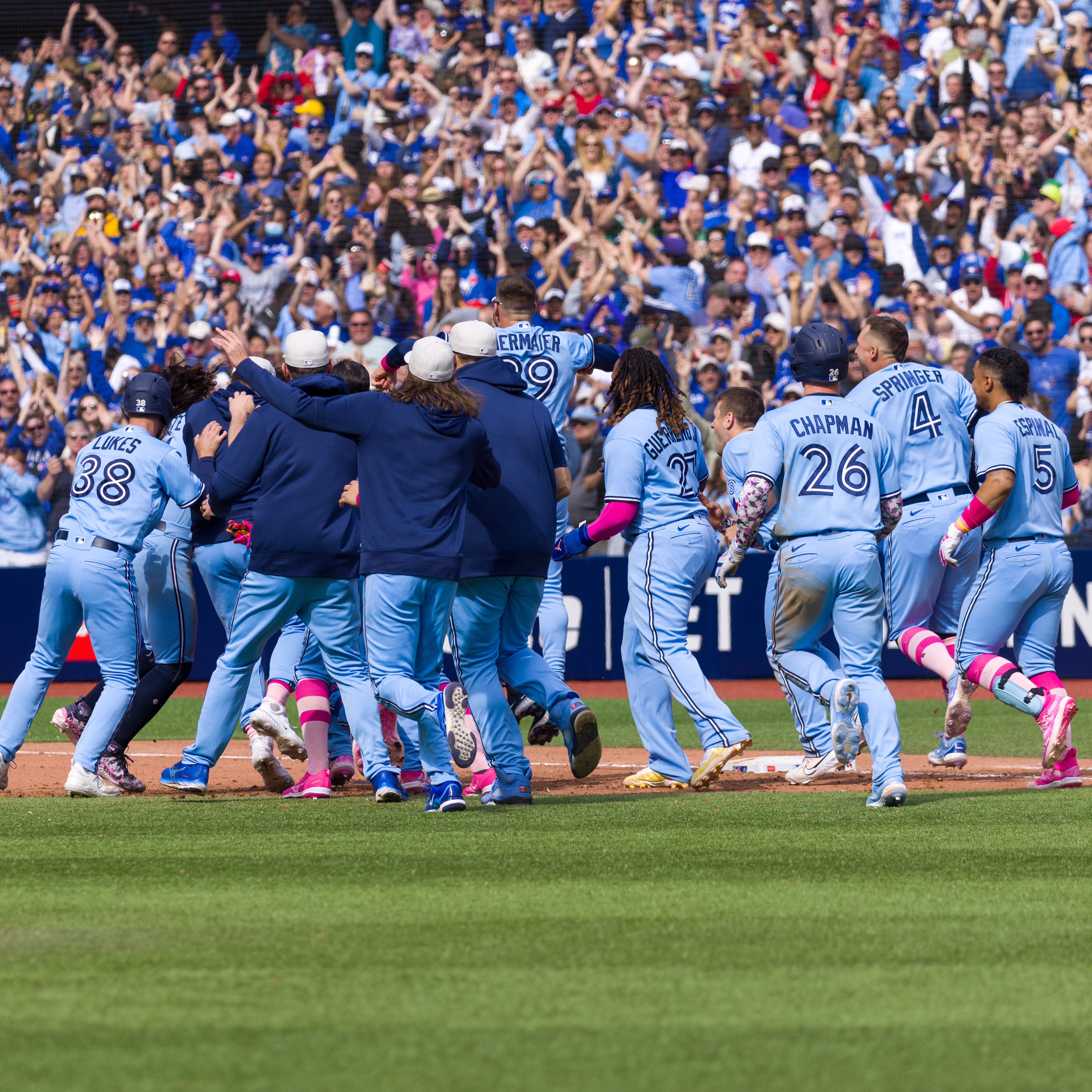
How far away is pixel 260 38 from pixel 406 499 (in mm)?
18602

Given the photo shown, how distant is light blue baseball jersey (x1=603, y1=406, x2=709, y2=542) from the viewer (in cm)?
827

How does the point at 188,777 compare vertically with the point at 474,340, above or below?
below

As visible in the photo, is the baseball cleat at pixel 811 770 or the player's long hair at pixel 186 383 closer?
the baseball cleat at pixel 811 770

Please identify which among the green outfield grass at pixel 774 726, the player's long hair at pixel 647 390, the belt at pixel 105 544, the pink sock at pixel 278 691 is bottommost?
the green outfield grass at pixel 774 726

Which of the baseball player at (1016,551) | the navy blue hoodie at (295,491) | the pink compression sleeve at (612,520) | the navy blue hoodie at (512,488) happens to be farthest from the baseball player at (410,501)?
the baseball player at (1016,551)

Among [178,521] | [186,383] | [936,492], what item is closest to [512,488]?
[178,521]

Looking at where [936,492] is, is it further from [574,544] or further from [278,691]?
[278,691]

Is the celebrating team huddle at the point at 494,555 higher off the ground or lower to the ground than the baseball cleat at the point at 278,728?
higher

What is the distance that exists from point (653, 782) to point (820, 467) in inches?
79.5

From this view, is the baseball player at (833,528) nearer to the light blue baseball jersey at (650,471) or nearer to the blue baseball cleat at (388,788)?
the light blue baseball jersey at (650,471)

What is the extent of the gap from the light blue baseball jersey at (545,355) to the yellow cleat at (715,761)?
2.20 m

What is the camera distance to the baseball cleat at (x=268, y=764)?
8453mm

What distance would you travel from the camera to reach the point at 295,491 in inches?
310

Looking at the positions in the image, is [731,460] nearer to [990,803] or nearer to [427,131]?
[990,803]
